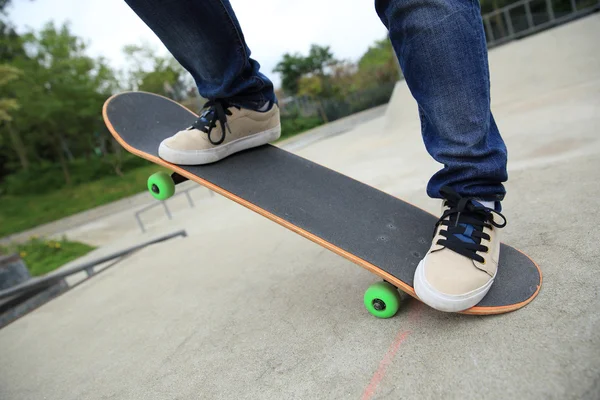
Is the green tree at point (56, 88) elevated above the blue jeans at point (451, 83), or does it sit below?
above

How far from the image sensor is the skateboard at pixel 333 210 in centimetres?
113

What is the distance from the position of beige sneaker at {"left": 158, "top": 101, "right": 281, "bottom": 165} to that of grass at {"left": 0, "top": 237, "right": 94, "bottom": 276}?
315 inches

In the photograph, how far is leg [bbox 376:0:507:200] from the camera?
1.02m

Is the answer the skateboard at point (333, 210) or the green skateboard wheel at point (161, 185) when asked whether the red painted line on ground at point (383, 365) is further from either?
the green skateboard wheel at point (161, 185)

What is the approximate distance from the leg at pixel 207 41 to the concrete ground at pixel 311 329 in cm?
83

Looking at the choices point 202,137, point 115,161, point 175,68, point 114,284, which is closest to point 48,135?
point 115,161

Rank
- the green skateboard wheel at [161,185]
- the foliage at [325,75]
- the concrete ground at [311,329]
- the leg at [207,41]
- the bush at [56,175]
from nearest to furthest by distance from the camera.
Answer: the concrete ground at [311,329]
the leg at [207,41]
the green skateboard wheel at [161,185]
the bush at [56,175]
the foliage at [325,75]

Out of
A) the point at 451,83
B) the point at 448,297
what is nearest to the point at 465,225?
the point at 448,297

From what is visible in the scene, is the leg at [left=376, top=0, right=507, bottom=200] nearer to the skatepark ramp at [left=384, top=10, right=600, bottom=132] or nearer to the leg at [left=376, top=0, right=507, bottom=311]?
the leg at [left=376, top=0, right=507, bottom=311]

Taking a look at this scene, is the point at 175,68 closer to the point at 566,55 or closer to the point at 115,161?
the point at 115,161

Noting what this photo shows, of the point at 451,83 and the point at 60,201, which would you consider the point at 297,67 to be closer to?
the point at 60,201

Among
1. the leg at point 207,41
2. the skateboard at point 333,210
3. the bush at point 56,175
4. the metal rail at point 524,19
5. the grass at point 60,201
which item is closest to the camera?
the skateboard at point 333,210

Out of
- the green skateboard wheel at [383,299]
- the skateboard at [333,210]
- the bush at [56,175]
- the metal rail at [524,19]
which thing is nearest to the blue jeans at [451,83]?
the skateboard at [333,210]

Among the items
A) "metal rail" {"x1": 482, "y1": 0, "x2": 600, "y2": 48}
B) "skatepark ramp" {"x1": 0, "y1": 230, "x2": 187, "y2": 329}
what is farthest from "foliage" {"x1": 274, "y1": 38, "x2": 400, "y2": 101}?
"skatepark ramp" {"x1": 0, "y1": 230, "x2": 187, "y2": 329}
